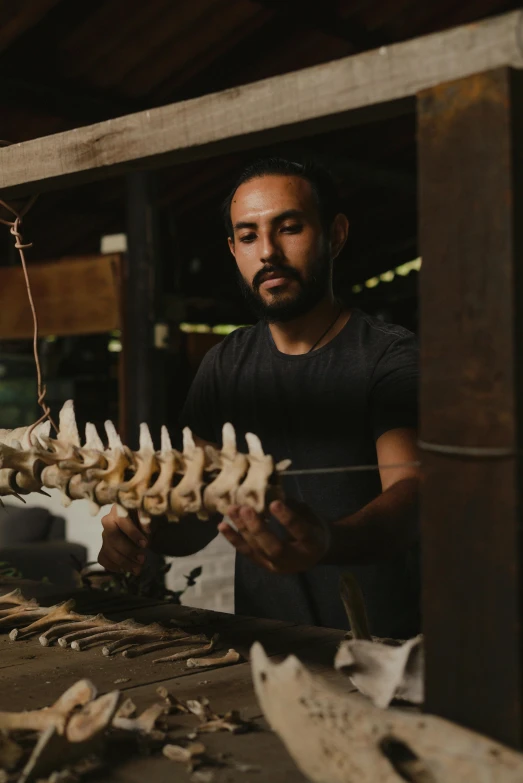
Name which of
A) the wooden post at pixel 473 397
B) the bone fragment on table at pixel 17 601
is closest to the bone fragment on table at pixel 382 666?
the wooden post at pixel 473 397

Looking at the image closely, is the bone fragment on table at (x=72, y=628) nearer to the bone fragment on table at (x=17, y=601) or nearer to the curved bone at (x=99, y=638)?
the curved bone at (x=99, y=638)

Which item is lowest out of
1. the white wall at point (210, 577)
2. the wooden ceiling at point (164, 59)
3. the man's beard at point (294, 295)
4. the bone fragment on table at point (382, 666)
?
the white wall at point (210, 577)

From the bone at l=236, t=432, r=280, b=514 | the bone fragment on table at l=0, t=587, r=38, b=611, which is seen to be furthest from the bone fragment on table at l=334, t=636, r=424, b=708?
the bone fragment on table at l=0, t=587, r=38, b=611

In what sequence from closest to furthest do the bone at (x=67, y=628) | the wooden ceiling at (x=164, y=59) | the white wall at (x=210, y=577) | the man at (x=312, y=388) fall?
the bone at (x=67, y=628), the man at (x=312, y=388), the wooden ceiling at (x=164, y=59), the white wall at (x=210, y=577)

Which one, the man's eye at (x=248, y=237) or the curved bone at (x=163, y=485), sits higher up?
the man's eye at (x=248, y=237)

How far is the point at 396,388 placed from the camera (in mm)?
2217

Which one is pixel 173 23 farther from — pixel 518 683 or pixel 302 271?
pixel 518 683

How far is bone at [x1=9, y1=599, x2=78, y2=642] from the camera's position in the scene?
1872mm

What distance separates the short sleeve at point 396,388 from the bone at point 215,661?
796 millimetres

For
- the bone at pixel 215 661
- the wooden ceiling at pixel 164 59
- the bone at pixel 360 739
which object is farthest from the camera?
the wooden ceiling at pixel 164 59

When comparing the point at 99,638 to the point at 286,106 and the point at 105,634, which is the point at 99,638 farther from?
the point at 286,106

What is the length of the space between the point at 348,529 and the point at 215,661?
373mm

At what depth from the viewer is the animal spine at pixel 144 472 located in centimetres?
129

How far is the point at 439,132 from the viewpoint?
109 cm
